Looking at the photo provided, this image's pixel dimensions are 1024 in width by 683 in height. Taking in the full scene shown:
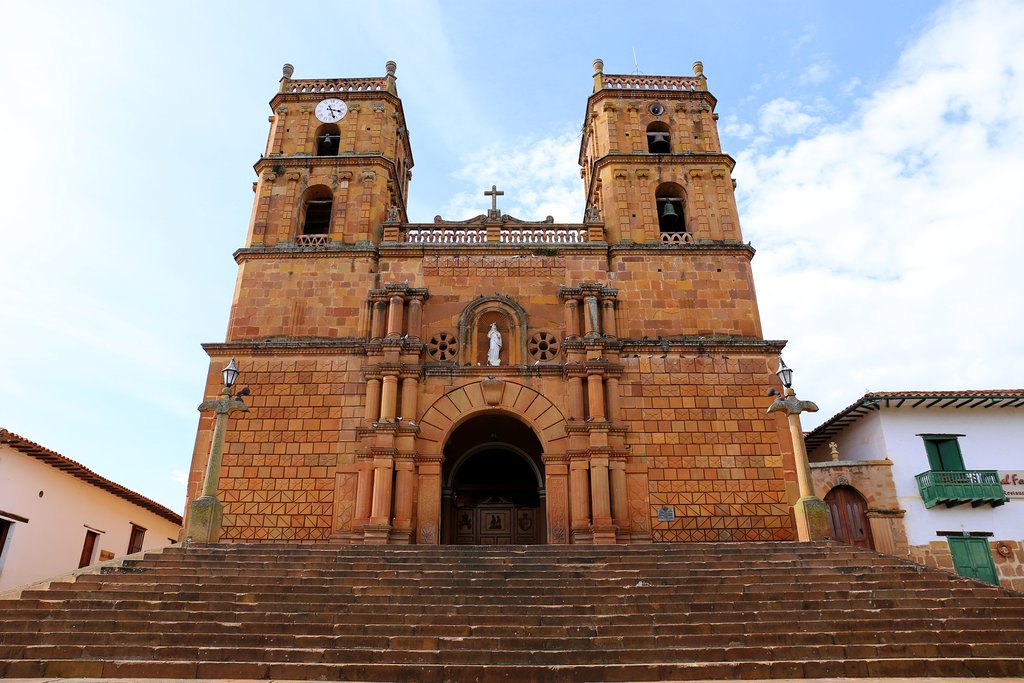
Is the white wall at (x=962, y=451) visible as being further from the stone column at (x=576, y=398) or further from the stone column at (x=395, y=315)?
the stone column at (x=395, y=315)

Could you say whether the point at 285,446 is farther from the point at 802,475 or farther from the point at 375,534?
the point at 802,475

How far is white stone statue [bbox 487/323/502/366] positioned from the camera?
739 inches

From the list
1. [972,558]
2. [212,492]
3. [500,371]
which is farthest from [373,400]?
[972,558]

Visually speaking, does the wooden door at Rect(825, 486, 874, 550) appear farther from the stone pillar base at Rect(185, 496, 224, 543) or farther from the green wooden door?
the stone pillar base at Rect(185, 496, 224, 543)

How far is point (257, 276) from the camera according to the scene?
65.8 ft

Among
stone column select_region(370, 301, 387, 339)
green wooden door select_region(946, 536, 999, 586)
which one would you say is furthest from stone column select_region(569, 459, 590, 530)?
green wooden door select_region(946, 536, 999, 586)

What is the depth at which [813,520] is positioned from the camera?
14391mm

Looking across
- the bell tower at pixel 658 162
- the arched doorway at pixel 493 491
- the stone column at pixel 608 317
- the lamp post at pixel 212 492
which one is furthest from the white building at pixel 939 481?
the lamp post at pixel 212 492

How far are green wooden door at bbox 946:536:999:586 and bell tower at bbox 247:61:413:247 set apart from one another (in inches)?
764

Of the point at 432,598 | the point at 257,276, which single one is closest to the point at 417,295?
the point at 257,276

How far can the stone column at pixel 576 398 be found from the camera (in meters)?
17.8

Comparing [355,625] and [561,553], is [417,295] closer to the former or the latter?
[561,553]

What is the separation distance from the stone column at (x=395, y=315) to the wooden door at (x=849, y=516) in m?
13.9

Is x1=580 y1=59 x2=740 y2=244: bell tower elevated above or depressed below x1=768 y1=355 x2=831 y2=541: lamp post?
above
